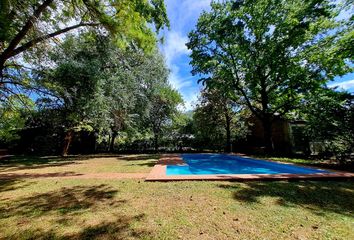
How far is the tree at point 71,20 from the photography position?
5281mm

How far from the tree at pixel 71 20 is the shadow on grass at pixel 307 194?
534cm

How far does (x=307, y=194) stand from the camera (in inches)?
204

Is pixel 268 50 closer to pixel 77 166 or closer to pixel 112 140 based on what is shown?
pixel 77 166

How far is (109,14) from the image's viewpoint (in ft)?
21.3

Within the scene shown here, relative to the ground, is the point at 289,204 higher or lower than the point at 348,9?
lower

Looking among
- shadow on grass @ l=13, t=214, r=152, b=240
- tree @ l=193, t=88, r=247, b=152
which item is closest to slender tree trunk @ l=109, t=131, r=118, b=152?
tree @ l=193, t=88, r=247, b=152

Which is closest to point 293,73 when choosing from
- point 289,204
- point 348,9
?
point 348,9

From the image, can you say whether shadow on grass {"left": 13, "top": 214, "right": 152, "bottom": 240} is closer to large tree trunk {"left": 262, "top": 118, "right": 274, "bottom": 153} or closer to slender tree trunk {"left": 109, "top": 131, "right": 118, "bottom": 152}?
large tree trunk {"left": 262, "top": 118, "right": 274, "bottom": 153}

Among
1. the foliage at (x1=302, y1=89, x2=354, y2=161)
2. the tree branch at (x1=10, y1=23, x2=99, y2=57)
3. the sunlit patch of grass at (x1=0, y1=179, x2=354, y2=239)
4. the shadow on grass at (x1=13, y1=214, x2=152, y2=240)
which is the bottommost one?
the shadow on grass at (x1=13, y1=214, x2=152, y2=240)

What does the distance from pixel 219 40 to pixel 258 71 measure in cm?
392

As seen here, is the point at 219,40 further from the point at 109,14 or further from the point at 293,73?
the point at 109,14

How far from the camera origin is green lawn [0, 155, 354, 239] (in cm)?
323

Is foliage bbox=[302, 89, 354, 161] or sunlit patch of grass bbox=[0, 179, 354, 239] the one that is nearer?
sunlit patch of grass bbox=[0, 179, 354, 239]

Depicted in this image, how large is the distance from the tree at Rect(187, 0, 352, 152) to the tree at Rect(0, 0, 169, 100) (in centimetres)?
956
